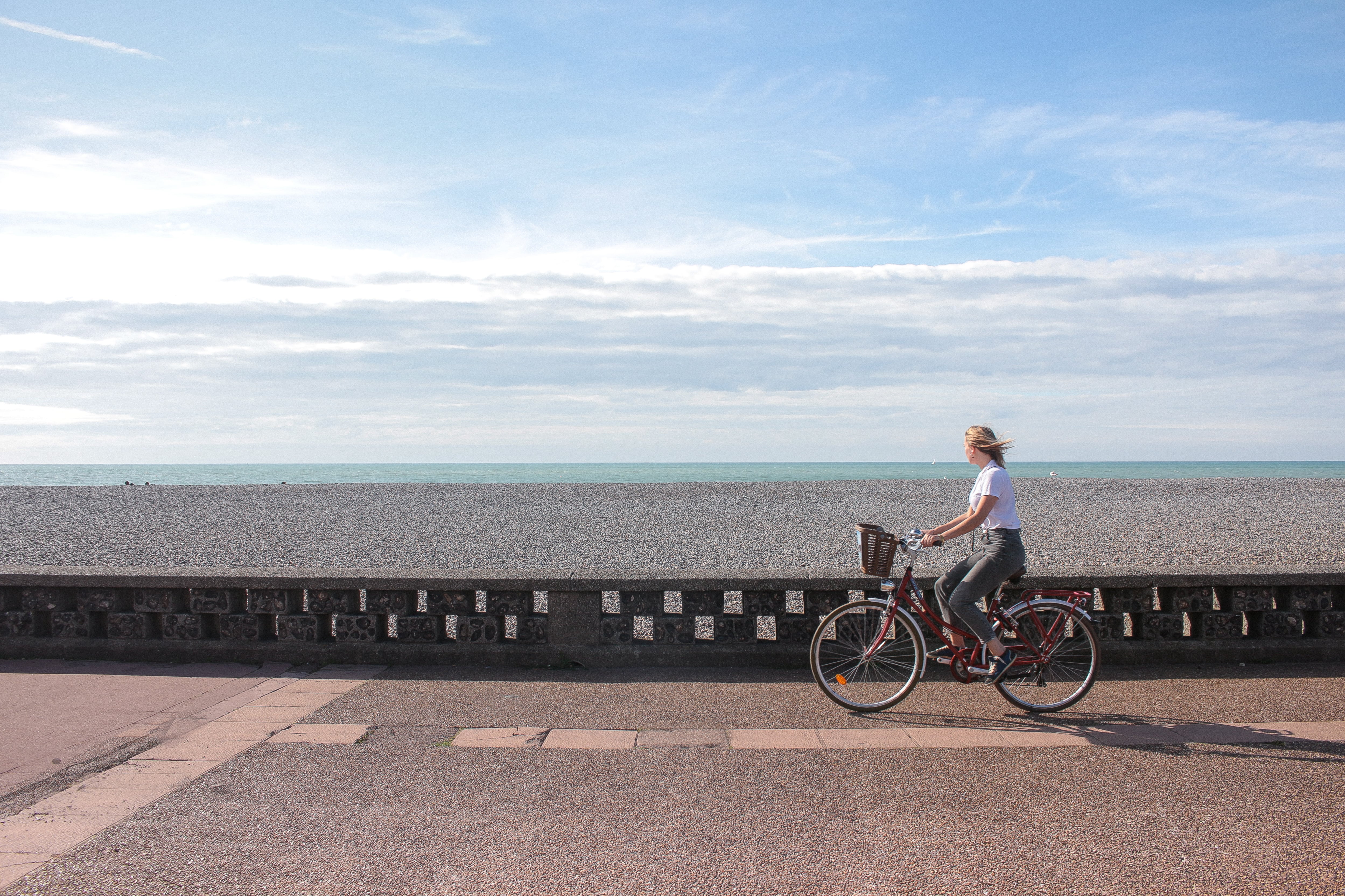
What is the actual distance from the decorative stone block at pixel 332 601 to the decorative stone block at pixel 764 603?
301 centimetres

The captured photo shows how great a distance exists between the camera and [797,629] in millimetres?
6395

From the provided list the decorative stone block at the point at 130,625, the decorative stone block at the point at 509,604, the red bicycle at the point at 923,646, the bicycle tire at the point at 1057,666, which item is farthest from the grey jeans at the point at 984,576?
the decorative stone block at the point at 130,625

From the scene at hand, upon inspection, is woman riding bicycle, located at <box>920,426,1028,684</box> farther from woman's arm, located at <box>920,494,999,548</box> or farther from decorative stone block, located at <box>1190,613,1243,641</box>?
decorative stone block, located at <box>1190,613,1243,641</box>

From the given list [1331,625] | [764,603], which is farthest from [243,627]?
[1331,625]

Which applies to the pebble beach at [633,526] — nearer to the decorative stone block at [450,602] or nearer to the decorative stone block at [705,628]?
the decorative stone block at [450,602]

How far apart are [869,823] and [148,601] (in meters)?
5.84

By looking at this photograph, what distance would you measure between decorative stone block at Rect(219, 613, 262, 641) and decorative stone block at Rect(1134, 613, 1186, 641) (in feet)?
21.8

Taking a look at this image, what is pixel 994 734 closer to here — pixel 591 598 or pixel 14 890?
pixel 591 598

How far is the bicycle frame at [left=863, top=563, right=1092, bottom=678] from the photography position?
17.7 feet

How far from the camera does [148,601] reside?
670cm

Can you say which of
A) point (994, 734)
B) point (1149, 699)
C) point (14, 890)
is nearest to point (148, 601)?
point (14, 890)

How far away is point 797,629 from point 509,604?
7.21ft

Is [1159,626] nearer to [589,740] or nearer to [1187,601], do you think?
[1187,601]

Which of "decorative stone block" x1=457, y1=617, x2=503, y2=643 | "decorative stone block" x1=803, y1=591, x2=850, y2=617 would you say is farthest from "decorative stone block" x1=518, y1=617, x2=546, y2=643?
"decorative stone block" x1=803, y1=591, x2=850, y2=617
